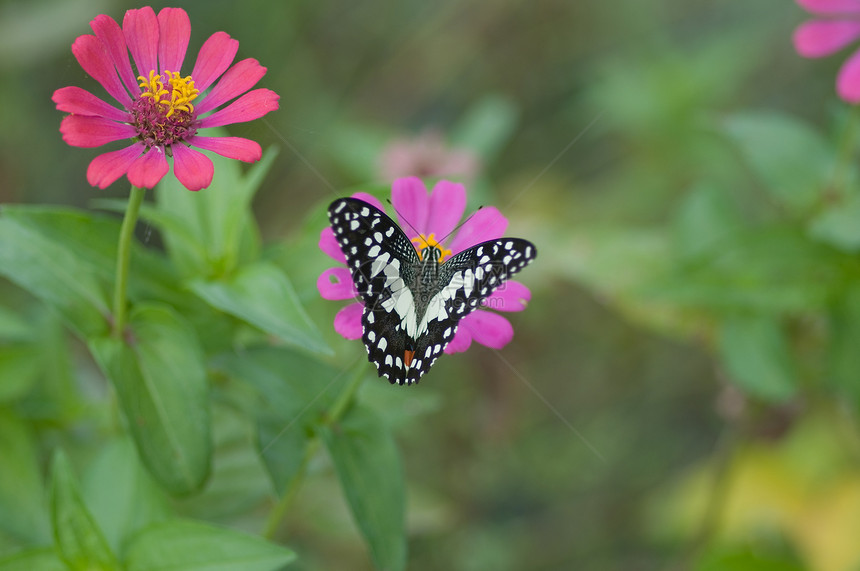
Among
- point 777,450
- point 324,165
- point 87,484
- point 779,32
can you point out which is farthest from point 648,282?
point 779,32

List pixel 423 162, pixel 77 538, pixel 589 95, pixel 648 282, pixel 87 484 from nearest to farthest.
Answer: pixel 77 538
pixel 87 484
pixel 648 282
pixel 423 162
pixel 589 95

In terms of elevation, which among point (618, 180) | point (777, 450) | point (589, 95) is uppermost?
point (589, 95)

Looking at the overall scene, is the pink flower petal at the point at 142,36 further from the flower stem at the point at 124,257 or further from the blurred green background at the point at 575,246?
the blurred green background at the point at 575,246

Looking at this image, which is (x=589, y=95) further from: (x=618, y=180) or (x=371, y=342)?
(x=371, y=342)

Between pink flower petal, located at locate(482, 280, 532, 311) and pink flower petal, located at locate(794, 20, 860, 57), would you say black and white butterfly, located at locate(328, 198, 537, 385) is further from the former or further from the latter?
pink flower petal, located at locate(794, 20, 860, 57)

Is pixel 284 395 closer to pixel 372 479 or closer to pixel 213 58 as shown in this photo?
pixel 372 479

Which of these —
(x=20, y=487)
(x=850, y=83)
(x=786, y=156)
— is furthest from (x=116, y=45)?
(x=786, y=156)

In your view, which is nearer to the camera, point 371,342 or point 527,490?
point 371,342

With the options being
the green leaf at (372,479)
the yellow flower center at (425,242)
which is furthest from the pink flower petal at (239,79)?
the green leaf at (372,479)
